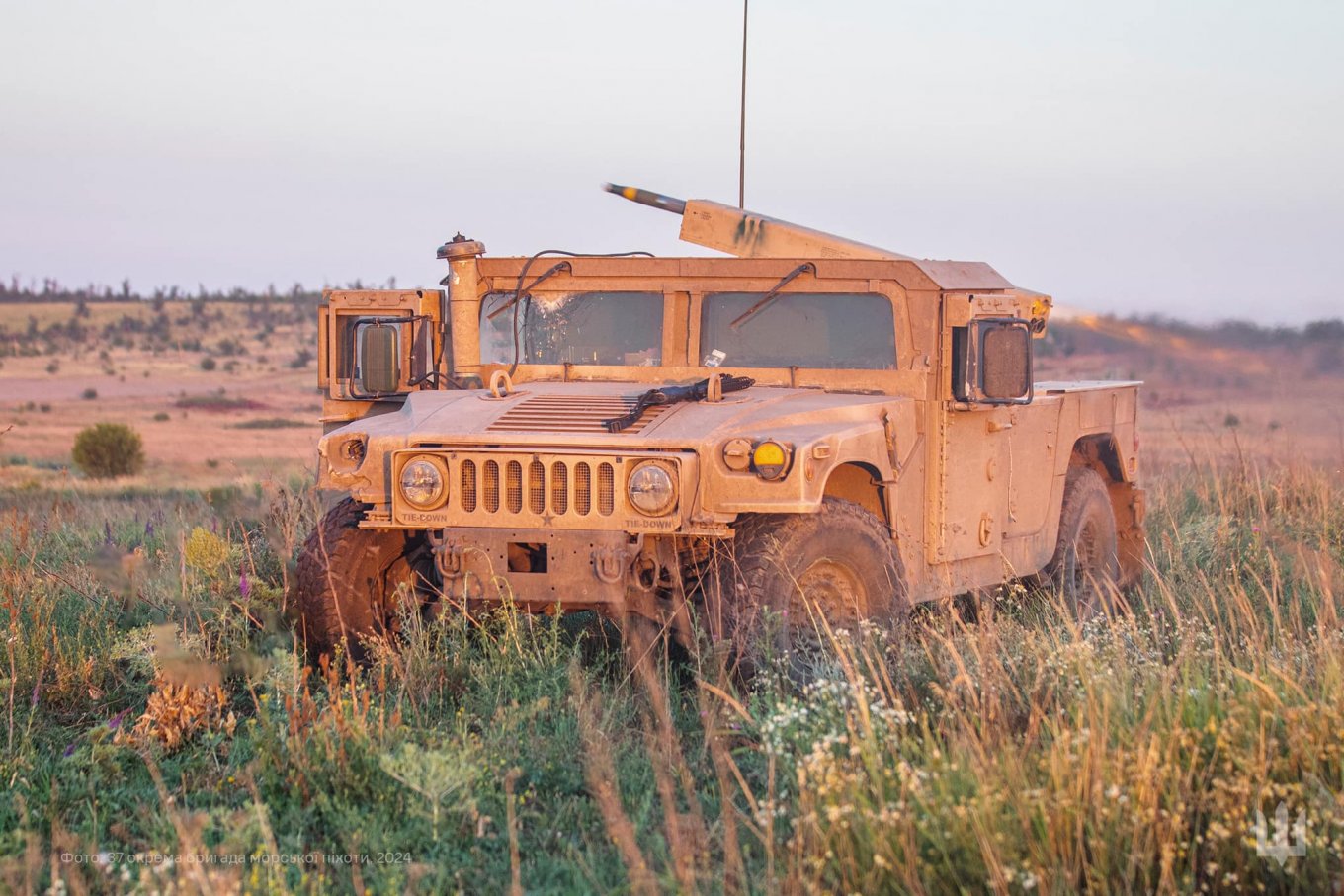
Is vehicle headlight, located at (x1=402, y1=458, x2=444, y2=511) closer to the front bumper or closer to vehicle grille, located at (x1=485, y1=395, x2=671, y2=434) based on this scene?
the front bumper

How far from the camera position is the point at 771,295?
7207 millimetres

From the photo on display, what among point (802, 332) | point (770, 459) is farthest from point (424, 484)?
point (802, 332)

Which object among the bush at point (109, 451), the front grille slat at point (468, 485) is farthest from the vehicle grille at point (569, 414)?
the bush at point (109, 451)

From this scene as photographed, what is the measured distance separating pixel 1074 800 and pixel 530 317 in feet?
13.7

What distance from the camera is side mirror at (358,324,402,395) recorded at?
7.54 meters

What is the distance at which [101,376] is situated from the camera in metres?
45.0

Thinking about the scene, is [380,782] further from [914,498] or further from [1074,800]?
[914,498]

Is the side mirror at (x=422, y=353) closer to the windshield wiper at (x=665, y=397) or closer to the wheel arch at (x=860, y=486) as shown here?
the windshield wiper at (x=665, y=397)

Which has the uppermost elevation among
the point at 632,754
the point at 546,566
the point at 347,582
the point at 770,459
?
the point at 770,459

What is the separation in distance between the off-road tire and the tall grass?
1.60 meters

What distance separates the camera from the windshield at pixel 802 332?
7.17m

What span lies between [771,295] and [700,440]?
1.56 meters

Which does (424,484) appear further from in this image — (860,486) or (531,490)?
(860,486)

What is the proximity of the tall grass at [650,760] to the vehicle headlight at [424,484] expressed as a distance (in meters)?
0.48
